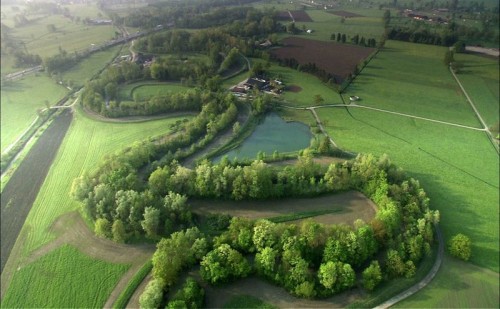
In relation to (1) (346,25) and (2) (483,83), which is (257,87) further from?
(2) (483,83)

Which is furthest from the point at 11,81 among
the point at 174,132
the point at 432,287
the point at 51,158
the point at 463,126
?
the point at 463,126

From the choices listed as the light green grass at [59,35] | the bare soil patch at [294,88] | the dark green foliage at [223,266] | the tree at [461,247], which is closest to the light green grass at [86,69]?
the light green grass at [59,35]

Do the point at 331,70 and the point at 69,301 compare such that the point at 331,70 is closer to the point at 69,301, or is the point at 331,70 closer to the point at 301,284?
the point at 301,284

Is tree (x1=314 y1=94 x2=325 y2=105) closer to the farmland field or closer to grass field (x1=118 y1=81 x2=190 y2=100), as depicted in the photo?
the farmland field

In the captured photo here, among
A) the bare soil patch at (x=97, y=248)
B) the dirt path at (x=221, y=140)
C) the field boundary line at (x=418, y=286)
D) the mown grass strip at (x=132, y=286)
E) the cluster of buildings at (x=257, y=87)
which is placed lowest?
the field boundary line at (x=418, y=286)

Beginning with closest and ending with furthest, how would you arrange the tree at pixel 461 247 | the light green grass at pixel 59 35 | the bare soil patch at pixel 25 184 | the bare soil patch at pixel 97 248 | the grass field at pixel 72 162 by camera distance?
the tree at pixel 461 247 < the bare soil patch at pixel 97 248 < the grass field at pixel 72 162 < the bare soil patch at pixel 25 184 < the light green grass at pixel 59 35

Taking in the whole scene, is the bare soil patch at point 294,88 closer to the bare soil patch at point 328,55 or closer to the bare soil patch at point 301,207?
the bare soil patch at point 328,55

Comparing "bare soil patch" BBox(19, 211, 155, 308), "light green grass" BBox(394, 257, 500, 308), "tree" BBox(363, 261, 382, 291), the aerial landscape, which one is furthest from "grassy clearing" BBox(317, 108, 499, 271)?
"bare soil patch" BBox(19, 211, 155, 308)
